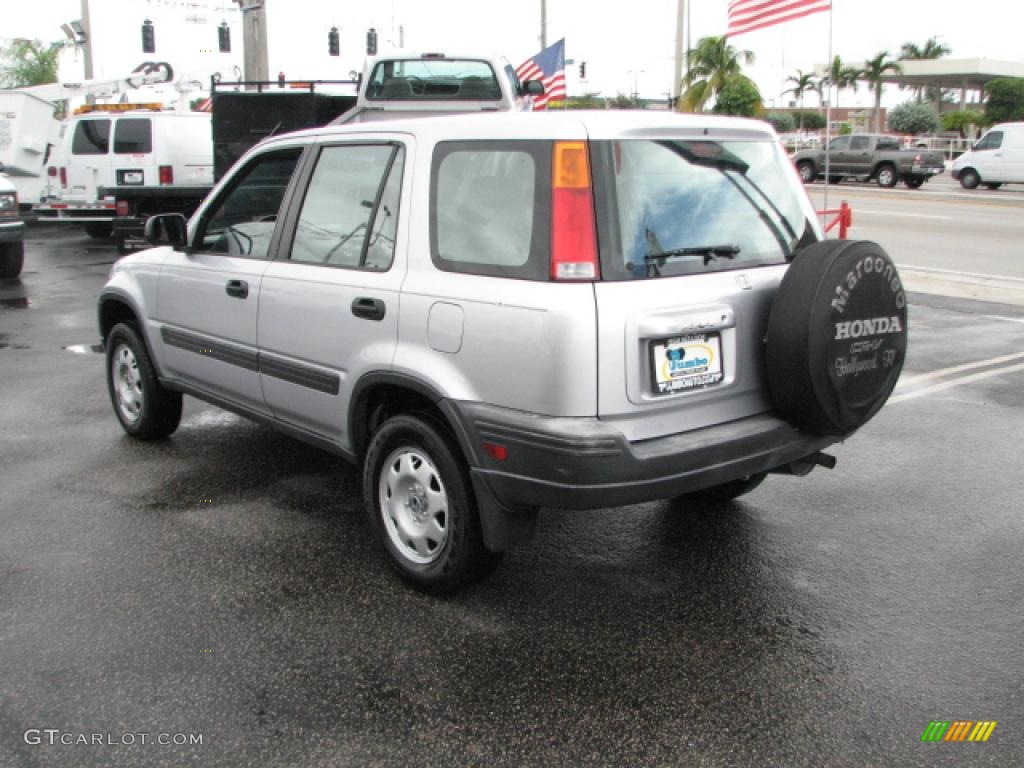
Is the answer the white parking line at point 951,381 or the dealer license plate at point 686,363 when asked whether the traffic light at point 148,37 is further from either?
the dealer license plate at point 686,363

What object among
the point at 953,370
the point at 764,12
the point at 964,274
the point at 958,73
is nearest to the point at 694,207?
the point at 953,370

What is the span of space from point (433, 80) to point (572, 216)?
8.29m

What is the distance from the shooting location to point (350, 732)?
10.1 ft

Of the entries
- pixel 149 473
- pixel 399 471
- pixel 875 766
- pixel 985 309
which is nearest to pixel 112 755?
pixel 399 471

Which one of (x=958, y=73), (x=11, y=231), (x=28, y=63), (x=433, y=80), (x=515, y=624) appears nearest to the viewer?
(x=515, y=624)

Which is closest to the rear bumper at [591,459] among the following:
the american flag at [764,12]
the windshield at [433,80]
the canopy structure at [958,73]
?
the windshield at [433,80]

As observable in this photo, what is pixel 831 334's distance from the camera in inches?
145

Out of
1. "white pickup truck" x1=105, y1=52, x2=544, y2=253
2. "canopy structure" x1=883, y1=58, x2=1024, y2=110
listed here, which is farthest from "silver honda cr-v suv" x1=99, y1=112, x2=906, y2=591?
"canopy structure" x1=883, y1=58, x2=1024, y2=110

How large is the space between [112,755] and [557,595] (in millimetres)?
1735

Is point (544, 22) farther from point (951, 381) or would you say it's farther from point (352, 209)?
point (352, 209)

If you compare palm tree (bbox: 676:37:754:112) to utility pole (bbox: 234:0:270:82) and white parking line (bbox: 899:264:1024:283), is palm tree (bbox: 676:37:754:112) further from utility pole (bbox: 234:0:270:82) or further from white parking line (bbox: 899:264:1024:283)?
white parking line (bbox: 899:264:1024:283)

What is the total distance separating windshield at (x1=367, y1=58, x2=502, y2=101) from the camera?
430 inches

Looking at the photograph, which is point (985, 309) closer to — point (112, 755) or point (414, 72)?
point (414, 72)

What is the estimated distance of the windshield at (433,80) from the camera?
10.9 metres
